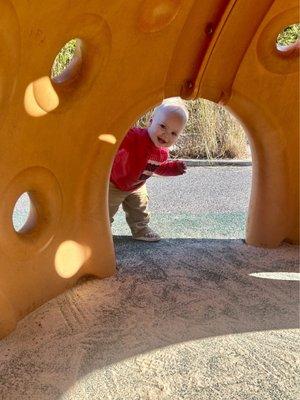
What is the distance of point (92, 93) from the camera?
1.80m

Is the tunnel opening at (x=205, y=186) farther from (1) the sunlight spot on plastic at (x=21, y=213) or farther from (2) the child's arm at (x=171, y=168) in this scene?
(1) the sunlight spot on plastic at (x=21, y=213)

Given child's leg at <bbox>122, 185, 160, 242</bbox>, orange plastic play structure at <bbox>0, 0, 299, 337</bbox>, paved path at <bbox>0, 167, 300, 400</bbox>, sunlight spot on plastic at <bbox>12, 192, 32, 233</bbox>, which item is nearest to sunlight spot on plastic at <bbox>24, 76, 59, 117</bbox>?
orange plastic play structure at <bbox>0, 0, 299, 337</bbox>

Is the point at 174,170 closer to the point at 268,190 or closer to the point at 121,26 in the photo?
the point at 268,190

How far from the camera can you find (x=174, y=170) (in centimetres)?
261

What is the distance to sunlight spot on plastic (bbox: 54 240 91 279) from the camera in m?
1.86

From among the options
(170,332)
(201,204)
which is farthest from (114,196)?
(170,332)

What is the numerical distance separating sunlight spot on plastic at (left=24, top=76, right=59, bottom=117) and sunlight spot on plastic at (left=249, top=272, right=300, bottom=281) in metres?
0.97

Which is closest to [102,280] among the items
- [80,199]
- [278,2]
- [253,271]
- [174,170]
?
[80,199]

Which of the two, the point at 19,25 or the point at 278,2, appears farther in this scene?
the point at 278,2

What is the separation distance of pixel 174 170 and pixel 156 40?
2.78 feet

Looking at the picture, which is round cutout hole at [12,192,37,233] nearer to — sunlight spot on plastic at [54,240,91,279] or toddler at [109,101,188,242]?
sunlight spot on plastic at [54,240,91,279]

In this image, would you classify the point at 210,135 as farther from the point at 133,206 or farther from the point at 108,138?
the point at 108,138

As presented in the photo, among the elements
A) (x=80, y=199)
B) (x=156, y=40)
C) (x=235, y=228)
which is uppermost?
(x=156, y=40)

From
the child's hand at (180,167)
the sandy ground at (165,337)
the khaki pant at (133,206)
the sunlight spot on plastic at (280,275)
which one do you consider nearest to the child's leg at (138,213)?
the khaki pant at (133,206)
